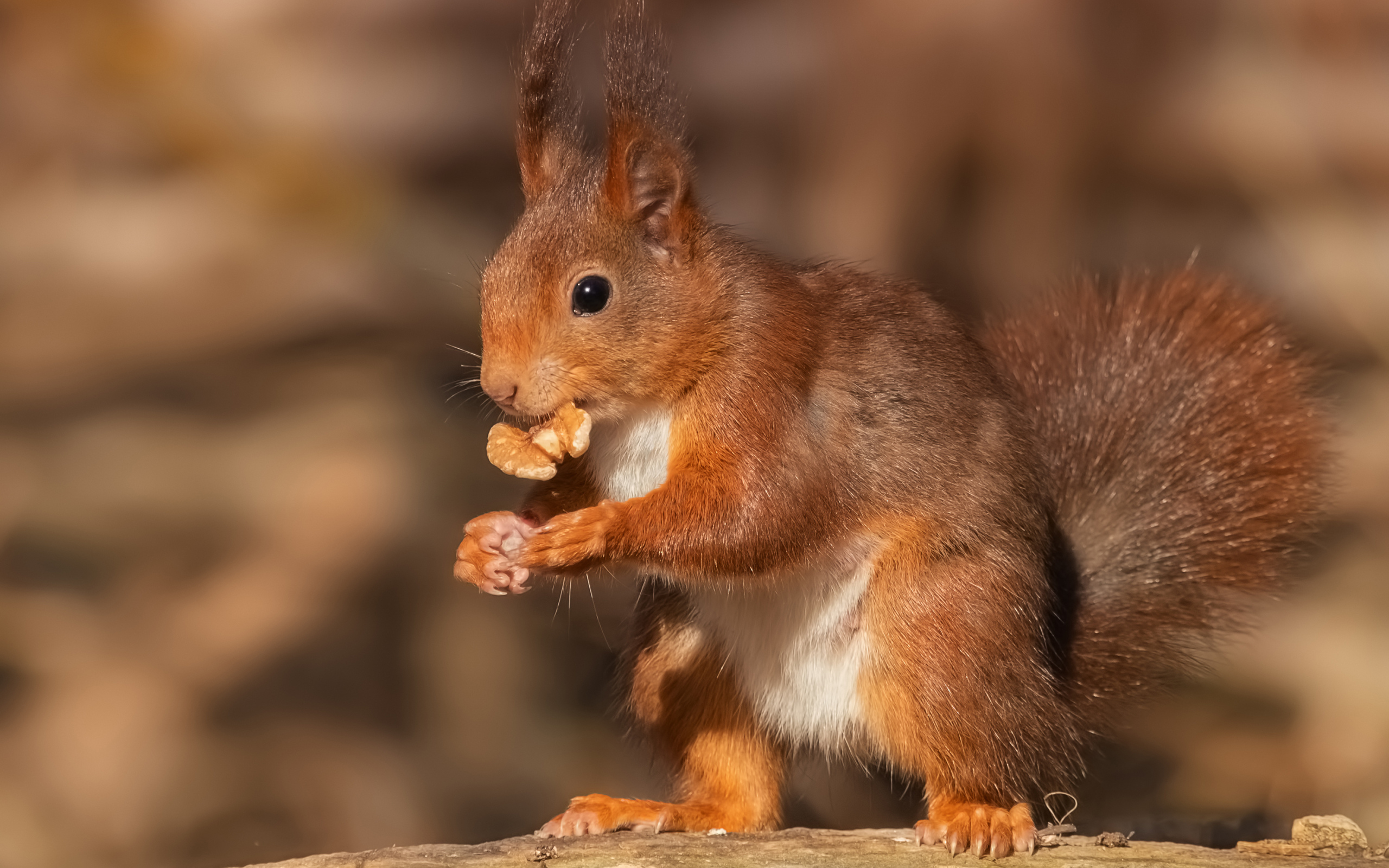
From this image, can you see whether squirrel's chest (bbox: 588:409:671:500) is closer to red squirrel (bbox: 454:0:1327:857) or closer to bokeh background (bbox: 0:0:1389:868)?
red squirrel (bbox: 454:0:1327:857)

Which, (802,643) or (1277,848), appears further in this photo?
(802,643)

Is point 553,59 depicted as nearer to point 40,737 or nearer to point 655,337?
point 655,337

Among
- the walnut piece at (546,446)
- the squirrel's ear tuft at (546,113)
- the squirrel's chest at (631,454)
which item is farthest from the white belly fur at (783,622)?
the squirrel's ear tuft at (546,113)

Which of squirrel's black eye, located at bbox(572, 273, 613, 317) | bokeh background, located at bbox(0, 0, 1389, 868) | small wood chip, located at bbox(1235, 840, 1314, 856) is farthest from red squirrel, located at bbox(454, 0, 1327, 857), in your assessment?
bokeh background, located at bbox(0, 0, 1389, 868)

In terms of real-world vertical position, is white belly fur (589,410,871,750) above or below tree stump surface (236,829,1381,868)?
above

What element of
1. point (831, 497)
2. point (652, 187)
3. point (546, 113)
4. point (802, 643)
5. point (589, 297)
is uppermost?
point (546, 113)

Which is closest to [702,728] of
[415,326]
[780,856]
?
[780,856]

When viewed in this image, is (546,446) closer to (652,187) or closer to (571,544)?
(571,544)

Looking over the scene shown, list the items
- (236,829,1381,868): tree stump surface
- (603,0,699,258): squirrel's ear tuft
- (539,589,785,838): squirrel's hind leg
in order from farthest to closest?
(539,589,785,838): squirrel's hind leg → (603,0,699,258): squirrel's ear tuft → (236,829,1381,868): tree stump surface
